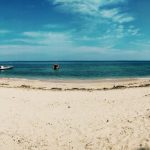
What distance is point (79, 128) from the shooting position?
12383 millimetres

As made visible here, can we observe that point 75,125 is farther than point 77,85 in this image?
No

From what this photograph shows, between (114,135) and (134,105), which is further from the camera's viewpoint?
(134,105)

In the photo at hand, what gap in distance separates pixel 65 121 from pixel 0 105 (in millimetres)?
5183

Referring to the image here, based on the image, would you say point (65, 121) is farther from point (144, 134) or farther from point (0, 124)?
point (144, 134)

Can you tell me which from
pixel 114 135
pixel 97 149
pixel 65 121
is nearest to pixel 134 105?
pixel 65 121

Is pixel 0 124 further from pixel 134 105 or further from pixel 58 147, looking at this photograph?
pixel 134 105

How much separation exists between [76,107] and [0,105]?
4.42 metres

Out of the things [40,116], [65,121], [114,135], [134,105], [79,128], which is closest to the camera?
[114,135]

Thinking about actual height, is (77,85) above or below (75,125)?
below

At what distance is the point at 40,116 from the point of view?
48.3 feet

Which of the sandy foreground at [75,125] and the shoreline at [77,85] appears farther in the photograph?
the shoreline at [77,85]

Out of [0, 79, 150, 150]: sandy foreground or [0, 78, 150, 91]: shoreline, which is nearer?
[0, 79, 150, 150]: sandy foreground

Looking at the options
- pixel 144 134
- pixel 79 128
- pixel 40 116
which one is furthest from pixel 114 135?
pixel 40 116

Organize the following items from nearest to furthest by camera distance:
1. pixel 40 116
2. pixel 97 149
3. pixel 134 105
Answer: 1. pixel 97 149
2. pixel 40 116
3. pixel 134 105
